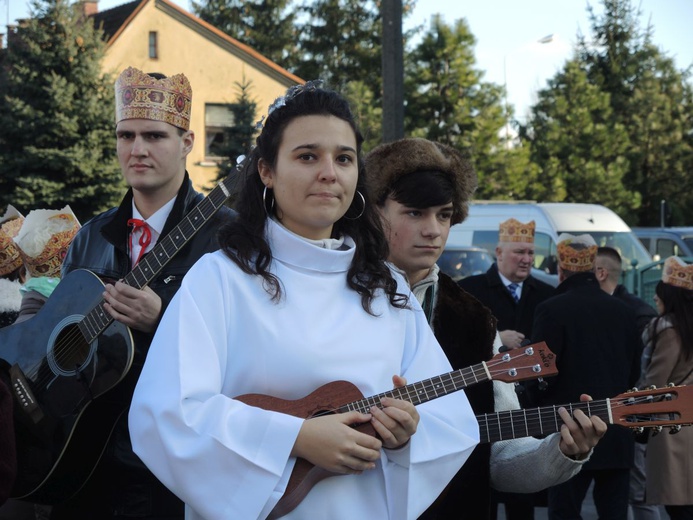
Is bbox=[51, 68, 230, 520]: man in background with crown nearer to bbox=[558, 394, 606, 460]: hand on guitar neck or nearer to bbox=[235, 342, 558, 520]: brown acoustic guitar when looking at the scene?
bbox=[235, 342, 558, 520]: brown acoustic guitar

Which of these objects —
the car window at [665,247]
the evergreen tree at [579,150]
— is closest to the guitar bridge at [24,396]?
the car window at [665,247]

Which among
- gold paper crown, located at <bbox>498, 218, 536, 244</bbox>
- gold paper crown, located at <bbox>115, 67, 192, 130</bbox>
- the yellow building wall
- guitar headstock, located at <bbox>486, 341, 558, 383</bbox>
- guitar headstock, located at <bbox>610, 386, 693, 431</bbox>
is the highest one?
the yellow building wall

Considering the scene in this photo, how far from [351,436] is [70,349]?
5.40ft

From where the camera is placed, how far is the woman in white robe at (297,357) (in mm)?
2531

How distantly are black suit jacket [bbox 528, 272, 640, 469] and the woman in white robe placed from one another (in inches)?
163

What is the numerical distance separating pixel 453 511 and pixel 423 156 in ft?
4.09

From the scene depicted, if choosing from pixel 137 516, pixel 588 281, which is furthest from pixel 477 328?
pixel 588 281

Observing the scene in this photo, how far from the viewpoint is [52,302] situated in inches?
155

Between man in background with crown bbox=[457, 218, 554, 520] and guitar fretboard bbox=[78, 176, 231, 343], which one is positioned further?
man in background with crown bbox=[457, 218, 554, 520]

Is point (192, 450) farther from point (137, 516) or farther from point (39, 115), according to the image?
point (39, 115)

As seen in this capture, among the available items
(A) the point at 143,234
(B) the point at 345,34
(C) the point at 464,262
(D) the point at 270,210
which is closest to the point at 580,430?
(D) the point at 270,210

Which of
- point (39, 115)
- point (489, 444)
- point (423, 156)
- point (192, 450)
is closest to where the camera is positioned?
point (192, 450)

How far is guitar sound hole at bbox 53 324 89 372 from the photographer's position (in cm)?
375

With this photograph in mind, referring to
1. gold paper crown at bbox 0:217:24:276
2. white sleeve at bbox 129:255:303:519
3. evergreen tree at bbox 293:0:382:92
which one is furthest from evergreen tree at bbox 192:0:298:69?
white sleeve at bbox 129:255:303:519
